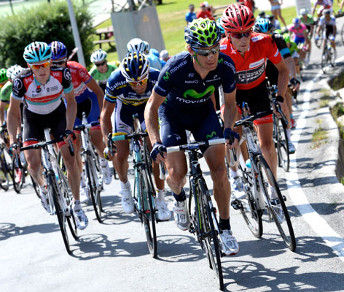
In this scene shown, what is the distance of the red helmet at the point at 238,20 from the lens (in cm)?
773

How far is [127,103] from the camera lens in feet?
28.5

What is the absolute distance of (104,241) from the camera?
8883 millimetres

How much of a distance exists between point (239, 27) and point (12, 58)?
23.9 metres

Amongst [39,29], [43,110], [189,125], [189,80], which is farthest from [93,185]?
[39,29]

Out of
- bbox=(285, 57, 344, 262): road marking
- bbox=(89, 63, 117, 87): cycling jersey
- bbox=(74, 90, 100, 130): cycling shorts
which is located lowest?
bbox=(285, 57, 344, 262): road marking

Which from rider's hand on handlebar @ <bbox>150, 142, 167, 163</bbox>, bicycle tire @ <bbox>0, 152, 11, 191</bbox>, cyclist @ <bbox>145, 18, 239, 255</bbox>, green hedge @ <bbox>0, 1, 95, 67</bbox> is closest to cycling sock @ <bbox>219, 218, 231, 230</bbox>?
cyclist @ <bbox>145, 18, 239, 255</bbox>

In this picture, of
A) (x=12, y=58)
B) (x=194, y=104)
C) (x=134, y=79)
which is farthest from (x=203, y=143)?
(x=12, y=58)

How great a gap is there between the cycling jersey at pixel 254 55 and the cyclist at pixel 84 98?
226 centimetres

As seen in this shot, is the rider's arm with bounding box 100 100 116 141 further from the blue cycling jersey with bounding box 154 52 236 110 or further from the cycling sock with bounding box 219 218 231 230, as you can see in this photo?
Result: the cycling sock with bounding box 219 218 231 230

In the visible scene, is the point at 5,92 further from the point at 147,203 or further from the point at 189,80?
the point at 189,80

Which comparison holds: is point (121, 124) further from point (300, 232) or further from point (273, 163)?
point (300, 232)

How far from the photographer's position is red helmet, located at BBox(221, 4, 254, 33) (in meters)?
7.73

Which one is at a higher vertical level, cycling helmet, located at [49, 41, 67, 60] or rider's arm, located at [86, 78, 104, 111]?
cycling helmet, located at [49, 41, 67, 60]

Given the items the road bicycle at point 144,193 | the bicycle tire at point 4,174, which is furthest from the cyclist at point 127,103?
the bicycle tire at point 4,174
